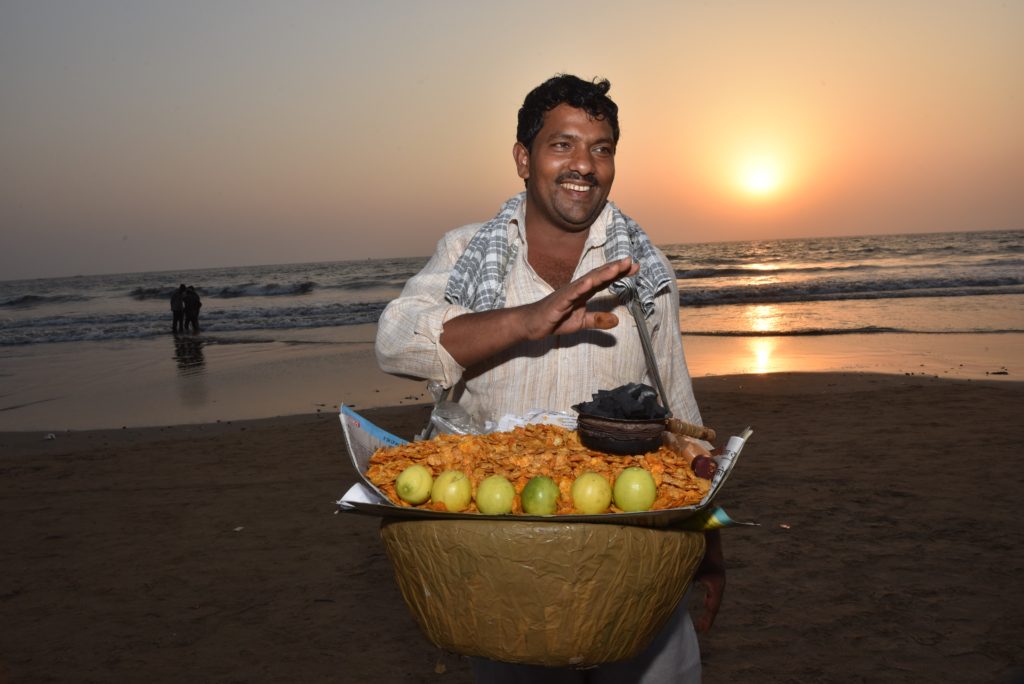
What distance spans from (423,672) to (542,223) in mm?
2651

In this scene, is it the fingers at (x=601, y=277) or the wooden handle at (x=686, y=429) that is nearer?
the fingers at (x=601, y=277)

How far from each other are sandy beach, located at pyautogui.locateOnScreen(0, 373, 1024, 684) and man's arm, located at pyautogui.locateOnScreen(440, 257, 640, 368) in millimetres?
914

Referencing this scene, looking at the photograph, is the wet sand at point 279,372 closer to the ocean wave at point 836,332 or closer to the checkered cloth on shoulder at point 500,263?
the ocean wave at point 836,332

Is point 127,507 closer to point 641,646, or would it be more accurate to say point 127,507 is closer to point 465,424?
point 465,424

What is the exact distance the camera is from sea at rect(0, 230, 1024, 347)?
18000 millimetres

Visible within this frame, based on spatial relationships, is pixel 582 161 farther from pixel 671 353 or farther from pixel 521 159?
pixel 671 353

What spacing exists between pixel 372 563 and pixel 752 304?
20.0 metres

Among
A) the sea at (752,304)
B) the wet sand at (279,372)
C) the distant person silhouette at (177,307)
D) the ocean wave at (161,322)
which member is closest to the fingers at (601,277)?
the wet sand at (279,372)

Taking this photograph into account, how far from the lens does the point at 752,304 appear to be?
23484 millimetres

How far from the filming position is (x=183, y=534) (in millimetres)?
6000

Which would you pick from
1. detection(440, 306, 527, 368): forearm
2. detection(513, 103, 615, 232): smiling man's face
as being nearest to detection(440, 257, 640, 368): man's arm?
detection(440, 306, 527, 368): forearm

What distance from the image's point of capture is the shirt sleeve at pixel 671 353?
2326 mm

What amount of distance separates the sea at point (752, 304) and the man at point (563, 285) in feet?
49.9

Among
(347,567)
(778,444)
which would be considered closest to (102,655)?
(347,567)
